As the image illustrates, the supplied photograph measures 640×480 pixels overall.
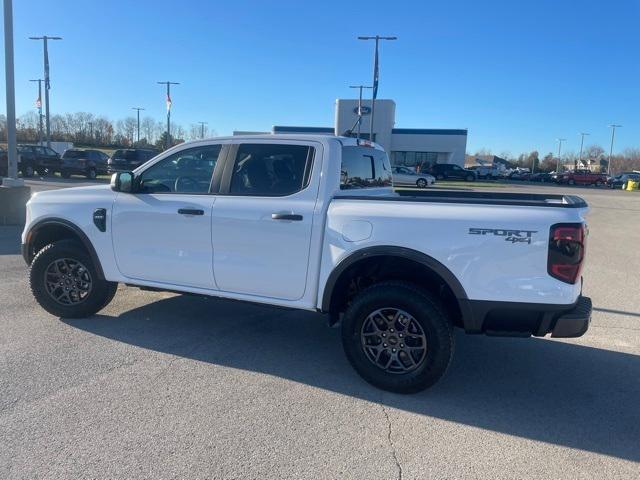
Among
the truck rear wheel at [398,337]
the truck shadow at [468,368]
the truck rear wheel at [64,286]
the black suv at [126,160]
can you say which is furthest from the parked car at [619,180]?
the truck rear wheel at [64,286]

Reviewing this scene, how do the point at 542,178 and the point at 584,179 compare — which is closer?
the point at 584,179

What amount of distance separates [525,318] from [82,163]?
3018 centimetres

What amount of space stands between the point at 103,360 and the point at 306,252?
1.93m

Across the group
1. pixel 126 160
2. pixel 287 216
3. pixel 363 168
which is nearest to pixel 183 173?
pixel 287 216

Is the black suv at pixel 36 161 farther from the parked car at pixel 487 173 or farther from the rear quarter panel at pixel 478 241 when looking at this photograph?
the parked car at pixel 487 173

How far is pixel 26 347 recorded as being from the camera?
14.7 ft

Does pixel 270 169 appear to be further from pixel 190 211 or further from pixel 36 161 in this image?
pixel 36 161

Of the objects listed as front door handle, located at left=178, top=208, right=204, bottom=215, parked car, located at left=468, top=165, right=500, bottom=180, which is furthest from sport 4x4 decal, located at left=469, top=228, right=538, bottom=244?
parked car, located at left=468, top=165, right=500, bottom=180

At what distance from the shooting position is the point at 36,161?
2861 cm

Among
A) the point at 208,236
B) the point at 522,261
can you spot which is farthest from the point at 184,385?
the point at 522,261

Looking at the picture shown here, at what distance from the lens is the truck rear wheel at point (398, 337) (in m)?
3.72

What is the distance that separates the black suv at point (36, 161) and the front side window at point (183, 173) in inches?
1076

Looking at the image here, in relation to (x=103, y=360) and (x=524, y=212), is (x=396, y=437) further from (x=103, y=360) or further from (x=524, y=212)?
(x=103, y=360)

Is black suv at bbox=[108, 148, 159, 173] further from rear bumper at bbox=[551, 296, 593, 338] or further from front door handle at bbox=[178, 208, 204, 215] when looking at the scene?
rear bumper at bbox=[551, 296, 593, 338]
